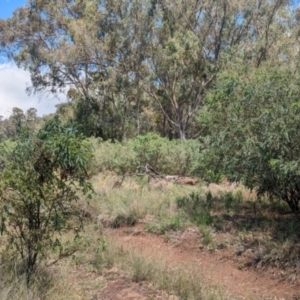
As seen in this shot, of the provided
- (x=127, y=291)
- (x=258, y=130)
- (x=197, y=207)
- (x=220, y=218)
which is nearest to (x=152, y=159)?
(x=197, y=207)

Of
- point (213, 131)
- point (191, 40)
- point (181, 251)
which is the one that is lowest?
point (181, 251)

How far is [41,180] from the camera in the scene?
4363 mm

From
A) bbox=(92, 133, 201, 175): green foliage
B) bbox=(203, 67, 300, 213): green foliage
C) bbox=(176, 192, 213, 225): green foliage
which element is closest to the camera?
Result: bbox=(203, 67, 300, 213): green foliage

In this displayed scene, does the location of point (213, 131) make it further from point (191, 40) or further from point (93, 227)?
point (191, 40)

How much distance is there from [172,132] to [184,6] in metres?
11.6

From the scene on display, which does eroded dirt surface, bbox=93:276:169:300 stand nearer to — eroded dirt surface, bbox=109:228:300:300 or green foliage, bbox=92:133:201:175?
eroded dirt surface, bbox=109:228:300:300

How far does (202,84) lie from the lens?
27.1 metres

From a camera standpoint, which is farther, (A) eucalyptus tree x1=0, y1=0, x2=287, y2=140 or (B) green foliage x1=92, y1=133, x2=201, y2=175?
(A) eucalyptus tree x1=0, y1=0, x2=287, y2=140

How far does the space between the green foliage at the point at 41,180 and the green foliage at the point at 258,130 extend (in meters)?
3.22

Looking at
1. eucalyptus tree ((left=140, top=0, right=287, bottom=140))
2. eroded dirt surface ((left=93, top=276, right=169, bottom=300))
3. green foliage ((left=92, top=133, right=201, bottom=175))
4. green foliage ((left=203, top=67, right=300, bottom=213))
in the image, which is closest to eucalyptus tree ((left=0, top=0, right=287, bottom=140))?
eucalyptus tree ((left=140, top=0, right=287, bottom=140))

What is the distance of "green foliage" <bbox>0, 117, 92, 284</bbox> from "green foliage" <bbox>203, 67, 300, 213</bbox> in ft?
10.6

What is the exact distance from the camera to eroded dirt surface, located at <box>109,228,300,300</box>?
5609 millimetres

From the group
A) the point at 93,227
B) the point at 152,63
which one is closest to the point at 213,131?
the point at 93,227

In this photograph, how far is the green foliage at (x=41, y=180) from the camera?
413cm
